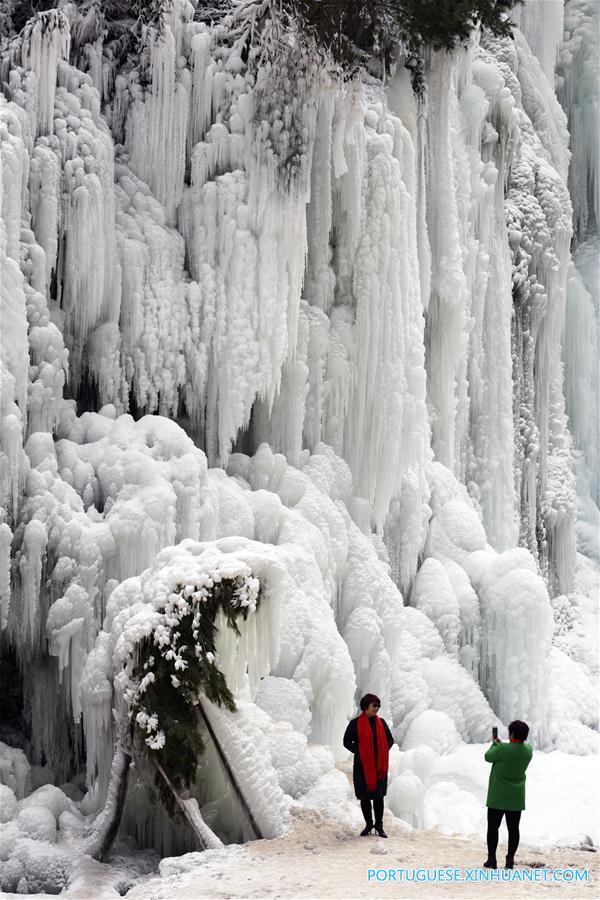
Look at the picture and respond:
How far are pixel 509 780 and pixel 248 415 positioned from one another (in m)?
4.53

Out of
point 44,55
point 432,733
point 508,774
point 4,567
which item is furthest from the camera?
point 432,733

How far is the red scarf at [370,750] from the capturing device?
24.5 ft

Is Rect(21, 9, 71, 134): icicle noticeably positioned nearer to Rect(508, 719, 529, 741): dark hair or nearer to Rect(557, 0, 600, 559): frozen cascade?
Rect(508, 719, 529, 741): dark hair

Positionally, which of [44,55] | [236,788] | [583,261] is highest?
[583,261]

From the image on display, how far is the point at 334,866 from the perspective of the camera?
6.98 m

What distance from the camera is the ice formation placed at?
8523mm

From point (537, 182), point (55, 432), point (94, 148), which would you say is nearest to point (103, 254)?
point (94, 148)

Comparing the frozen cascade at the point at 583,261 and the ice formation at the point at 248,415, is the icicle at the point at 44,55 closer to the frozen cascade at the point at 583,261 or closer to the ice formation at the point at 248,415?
the ice formation at the point at 248,415

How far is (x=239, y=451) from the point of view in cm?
1119

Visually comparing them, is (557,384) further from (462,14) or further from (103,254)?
(103,254)

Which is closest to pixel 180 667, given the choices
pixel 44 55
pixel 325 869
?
pixel 325 869

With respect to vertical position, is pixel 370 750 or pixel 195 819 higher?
pixel 370 750

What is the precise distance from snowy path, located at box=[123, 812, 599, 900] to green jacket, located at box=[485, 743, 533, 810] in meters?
0.44

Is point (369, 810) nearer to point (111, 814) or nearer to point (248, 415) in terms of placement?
point (111, 814)
